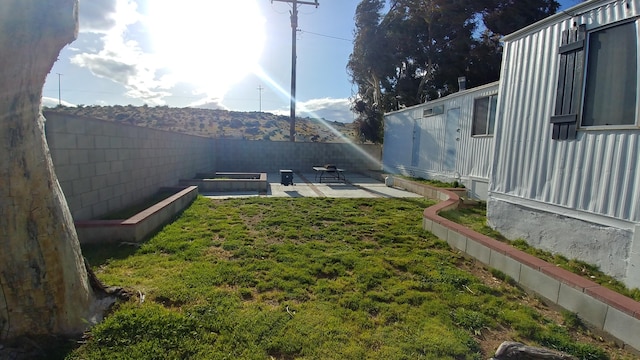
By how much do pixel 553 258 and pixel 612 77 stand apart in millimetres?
2105

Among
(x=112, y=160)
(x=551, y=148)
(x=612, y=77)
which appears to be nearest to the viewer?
(x=612, y=77)

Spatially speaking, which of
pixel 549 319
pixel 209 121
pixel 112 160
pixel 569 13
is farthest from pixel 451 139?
pixel 209 121

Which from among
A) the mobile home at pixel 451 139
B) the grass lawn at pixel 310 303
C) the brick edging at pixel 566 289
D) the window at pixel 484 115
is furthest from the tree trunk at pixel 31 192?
the window at pixel 484 115

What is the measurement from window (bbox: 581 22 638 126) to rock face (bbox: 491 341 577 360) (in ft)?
7.98

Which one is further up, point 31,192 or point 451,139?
point 451,139

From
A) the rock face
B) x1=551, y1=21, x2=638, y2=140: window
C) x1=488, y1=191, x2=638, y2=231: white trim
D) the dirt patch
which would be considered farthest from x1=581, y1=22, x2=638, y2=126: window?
the rock face

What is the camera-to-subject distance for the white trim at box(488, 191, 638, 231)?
9.73ft

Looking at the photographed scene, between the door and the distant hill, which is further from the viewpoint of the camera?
A: the distant hill

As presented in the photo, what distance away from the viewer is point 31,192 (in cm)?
173

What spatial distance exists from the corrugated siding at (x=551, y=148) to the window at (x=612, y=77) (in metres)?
0.12

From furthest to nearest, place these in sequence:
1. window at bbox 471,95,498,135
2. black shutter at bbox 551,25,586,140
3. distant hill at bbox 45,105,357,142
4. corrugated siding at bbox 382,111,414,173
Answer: distant hill at bbox 45,105,357,142
corrugated siding at bbox 382,111,414,173
window at bbox 471,95,498,135
black shutter at bbox 551,25,586,140

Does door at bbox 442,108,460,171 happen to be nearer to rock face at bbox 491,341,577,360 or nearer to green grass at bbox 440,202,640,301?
green grass at bbox 440,202,640,301

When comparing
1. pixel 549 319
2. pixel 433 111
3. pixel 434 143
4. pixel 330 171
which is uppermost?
pixel 433 111

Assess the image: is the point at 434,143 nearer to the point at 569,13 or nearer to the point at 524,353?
the point at 569,13
